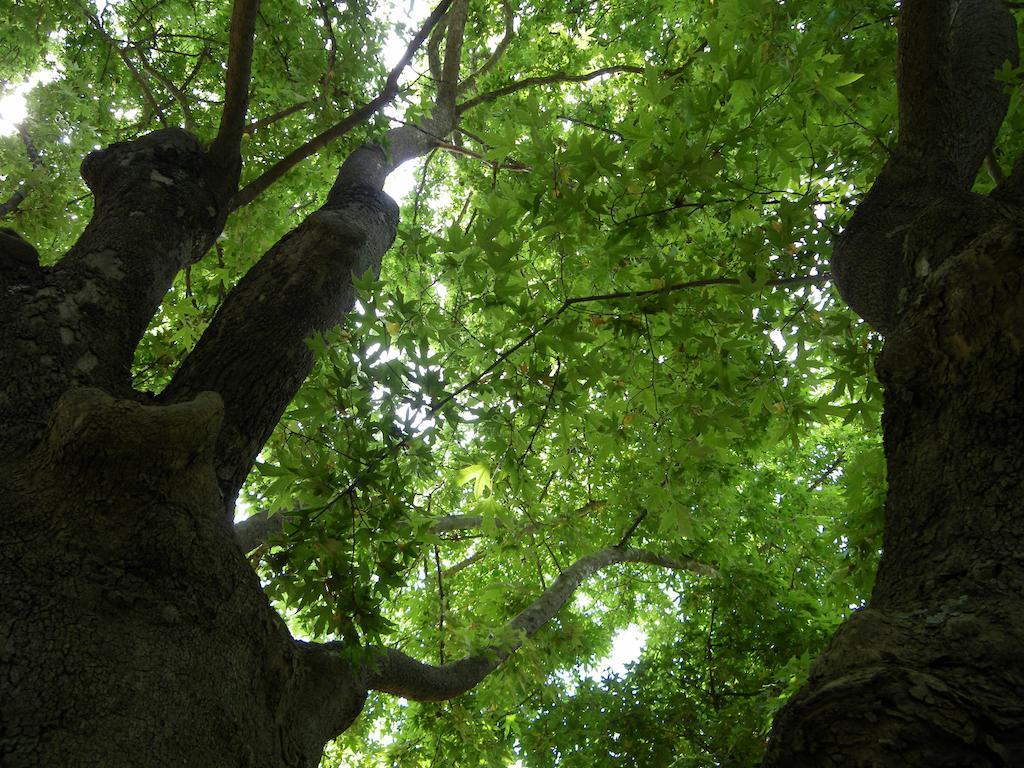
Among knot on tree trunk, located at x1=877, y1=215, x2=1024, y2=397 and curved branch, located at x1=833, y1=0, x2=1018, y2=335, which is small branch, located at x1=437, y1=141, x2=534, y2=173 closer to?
curved branch, located at x1=833, y1=0, x2=1018, y2=335

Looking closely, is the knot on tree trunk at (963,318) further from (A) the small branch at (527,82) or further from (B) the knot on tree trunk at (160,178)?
(A) the small branch at (527,82)

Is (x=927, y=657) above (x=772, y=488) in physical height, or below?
below

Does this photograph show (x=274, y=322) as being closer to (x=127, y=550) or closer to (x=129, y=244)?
(x=129, y=244)

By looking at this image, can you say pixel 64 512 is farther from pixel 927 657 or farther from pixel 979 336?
pixel 979 336

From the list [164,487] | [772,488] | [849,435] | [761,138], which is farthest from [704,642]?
[164,487]

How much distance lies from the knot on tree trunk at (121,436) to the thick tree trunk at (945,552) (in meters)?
1.46

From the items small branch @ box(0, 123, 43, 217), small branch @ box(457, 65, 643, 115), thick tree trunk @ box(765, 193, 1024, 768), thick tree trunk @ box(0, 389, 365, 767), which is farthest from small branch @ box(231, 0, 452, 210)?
small branch @ box(457, 65, 643, 115)

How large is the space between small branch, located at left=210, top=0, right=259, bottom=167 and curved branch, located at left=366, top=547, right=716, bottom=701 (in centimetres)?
218

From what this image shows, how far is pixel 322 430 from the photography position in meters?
2.40

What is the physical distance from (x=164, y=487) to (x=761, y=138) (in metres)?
2.93

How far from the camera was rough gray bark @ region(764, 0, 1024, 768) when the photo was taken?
976mm

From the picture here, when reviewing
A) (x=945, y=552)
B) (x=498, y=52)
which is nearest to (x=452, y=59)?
(x=498, y=52)

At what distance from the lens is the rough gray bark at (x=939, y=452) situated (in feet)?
3.20

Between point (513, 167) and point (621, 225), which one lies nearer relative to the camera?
point (621, 225)
